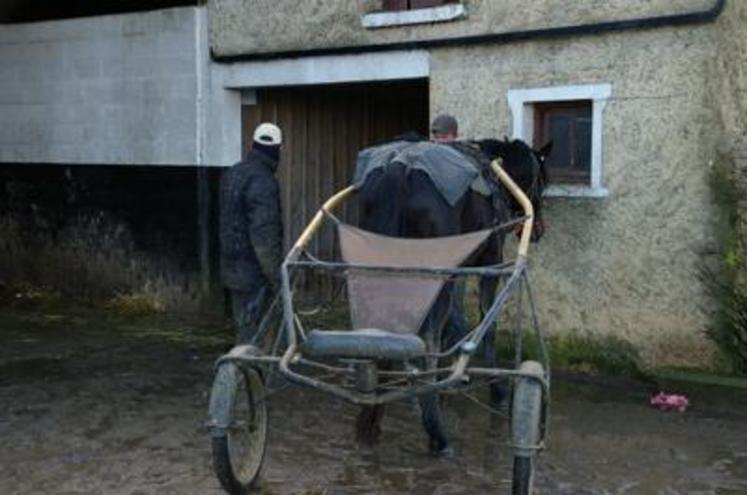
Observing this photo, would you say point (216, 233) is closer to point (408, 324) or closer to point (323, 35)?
point (323, 35)

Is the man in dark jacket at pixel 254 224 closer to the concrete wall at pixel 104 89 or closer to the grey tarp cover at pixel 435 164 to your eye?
the grey tarp cover at pixel 435 164

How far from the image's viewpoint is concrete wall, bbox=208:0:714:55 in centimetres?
825

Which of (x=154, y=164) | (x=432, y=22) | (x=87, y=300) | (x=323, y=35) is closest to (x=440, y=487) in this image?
(x=432, y=22)

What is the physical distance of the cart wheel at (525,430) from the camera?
4.74 metres

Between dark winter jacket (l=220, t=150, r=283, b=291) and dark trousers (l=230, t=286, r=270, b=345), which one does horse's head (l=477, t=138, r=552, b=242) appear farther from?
dark trousers (l=230, t=286, r=270, b=345)

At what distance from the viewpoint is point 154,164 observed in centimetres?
1141

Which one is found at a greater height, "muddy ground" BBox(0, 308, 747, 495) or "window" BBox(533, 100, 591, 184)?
"window" BBox(533, 100, 591, 184)

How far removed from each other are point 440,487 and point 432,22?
4.69 m

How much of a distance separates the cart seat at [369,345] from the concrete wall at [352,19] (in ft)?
14.3

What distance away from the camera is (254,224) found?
24.8 ft

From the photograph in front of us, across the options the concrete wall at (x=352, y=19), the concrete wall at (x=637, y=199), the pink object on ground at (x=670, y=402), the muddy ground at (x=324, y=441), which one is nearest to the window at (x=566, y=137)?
the concrete wall at (x=637, y=199)

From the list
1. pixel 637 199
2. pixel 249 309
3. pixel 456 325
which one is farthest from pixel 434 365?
pixel 637 199

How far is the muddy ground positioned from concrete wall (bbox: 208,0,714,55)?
2.86m

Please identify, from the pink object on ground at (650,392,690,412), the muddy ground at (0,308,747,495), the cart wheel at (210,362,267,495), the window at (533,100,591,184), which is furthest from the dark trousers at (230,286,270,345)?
the pink object on ground at (650,392,690,412)
